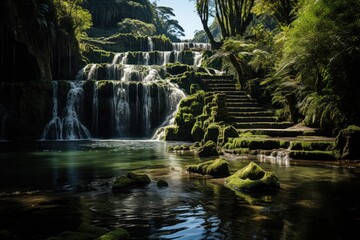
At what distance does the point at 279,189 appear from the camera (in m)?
8.95

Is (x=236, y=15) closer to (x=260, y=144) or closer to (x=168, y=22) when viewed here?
(x=260, y=144)

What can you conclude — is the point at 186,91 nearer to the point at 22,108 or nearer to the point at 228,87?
the point at 228,87

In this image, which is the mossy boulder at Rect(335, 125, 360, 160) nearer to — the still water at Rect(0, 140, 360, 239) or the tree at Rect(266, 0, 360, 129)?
the still water at Rect(0, 140, 360, 239)

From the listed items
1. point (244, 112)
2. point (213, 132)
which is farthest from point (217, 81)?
point (213, 132)

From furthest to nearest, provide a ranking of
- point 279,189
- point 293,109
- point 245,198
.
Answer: point 293,109 < point 279,189 < point 245,198

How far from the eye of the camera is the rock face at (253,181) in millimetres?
8930

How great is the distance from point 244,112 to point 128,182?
15.9 meters

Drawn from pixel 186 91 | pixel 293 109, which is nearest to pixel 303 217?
pixel 293 109

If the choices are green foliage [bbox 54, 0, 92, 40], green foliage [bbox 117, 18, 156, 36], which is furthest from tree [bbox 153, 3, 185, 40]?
green foliage [bbox 54, 0, 92, 40]

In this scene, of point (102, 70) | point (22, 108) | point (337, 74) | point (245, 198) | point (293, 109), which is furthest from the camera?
point (102, 70)

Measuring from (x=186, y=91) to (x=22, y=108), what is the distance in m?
14.0

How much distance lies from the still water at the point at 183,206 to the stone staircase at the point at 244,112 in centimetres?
855

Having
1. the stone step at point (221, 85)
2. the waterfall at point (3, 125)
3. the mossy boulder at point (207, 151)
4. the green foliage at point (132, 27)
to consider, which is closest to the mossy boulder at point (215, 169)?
the mossy boulder at point (207, 151)

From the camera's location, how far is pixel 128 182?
9.45 metres
